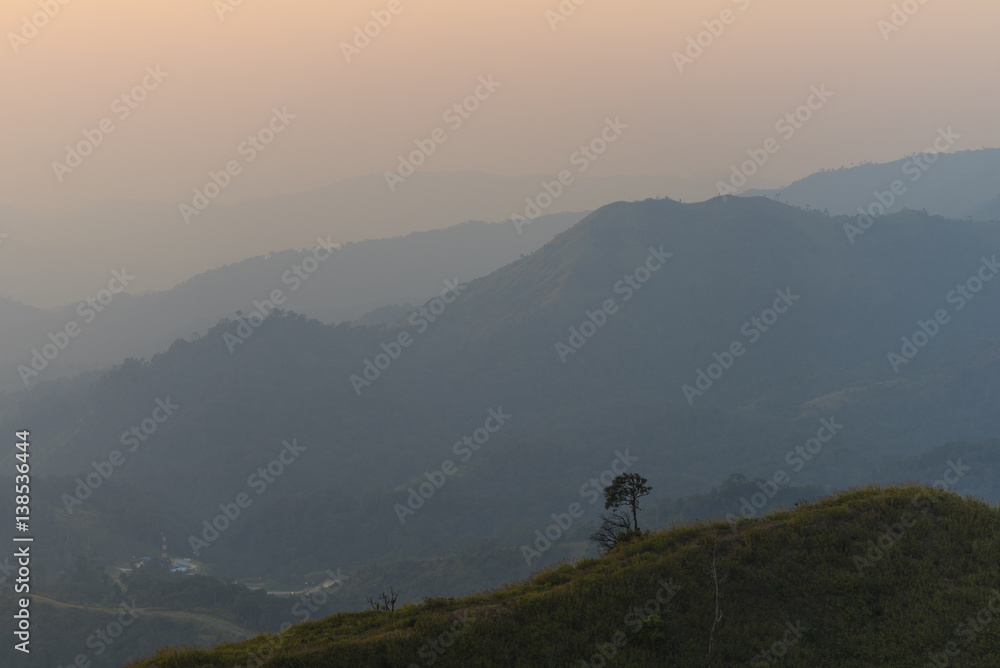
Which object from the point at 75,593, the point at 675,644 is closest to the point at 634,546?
the point at 675,644

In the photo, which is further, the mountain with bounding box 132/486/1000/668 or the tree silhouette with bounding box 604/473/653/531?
the tree silhouette with bounding box 604/473/653/531

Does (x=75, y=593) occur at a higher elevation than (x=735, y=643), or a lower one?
higher

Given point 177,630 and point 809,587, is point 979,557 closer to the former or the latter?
point 809,587

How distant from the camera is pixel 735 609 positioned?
25719mm

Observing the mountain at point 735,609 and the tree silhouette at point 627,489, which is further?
the tree silhouette at point 627,489

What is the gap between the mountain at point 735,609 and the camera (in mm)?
24078

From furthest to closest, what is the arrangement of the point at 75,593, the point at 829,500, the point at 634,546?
the point at 75,593, the point at 829,500, the point at 634,546

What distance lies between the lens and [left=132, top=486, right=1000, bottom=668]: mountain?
79.0 ft

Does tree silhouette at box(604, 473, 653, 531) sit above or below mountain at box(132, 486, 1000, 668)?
above

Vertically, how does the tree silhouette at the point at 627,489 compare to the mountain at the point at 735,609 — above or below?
above

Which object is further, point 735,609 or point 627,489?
point 627,489

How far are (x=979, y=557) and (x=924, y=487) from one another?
4.02 meters

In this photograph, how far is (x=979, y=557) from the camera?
26500 millimetres

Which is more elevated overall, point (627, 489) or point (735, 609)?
point (627, 489)
